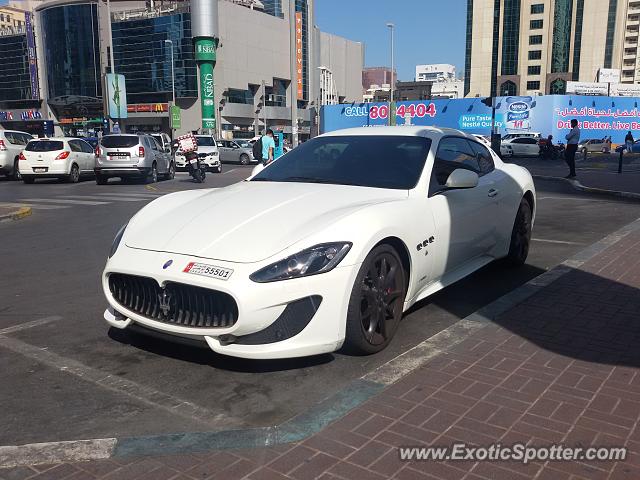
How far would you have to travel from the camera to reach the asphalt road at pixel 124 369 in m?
3.14

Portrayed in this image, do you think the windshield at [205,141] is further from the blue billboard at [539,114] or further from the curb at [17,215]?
the blue billboard at [539,114]

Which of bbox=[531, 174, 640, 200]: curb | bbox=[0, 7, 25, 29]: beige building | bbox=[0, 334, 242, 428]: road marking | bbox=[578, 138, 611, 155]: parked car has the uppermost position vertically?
bbox=[0, 7, 25, 29]: beige building

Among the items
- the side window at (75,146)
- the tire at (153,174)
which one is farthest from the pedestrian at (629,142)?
the side window at (75,146)

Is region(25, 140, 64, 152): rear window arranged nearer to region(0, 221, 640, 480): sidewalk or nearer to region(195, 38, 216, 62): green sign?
region(0, 221, 640, 480): sidewalk

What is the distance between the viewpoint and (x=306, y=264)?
137 inches

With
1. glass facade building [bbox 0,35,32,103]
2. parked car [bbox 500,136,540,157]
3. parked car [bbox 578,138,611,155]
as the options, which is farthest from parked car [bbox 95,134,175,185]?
glass facade building [bbox 0,35,32,103]

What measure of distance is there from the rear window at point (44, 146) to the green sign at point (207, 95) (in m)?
56.9

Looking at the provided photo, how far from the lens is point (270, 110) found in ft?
293

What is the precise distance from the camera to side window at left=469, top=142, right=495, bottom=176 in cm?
586

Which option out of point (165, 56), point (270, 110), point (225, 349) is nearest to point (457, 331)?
point (225, 349)

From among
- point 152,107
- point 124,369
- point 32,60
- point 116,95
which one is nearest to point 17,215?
point 124,369

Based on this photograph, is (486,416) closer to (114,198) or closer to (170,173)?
(114,198)

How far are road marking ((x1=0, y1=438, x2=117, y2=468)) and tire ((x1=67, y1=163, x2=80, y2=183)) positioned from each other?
18.6 metres

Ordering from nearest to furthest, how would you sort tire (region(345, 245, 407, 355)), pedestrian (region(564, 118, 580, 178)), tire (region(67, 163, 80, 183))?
tire (region(345, 245, 407, 355)) < pedestrian (region(564, 118, 580, 178)) < tire (region(67, 163, 80, 183))
